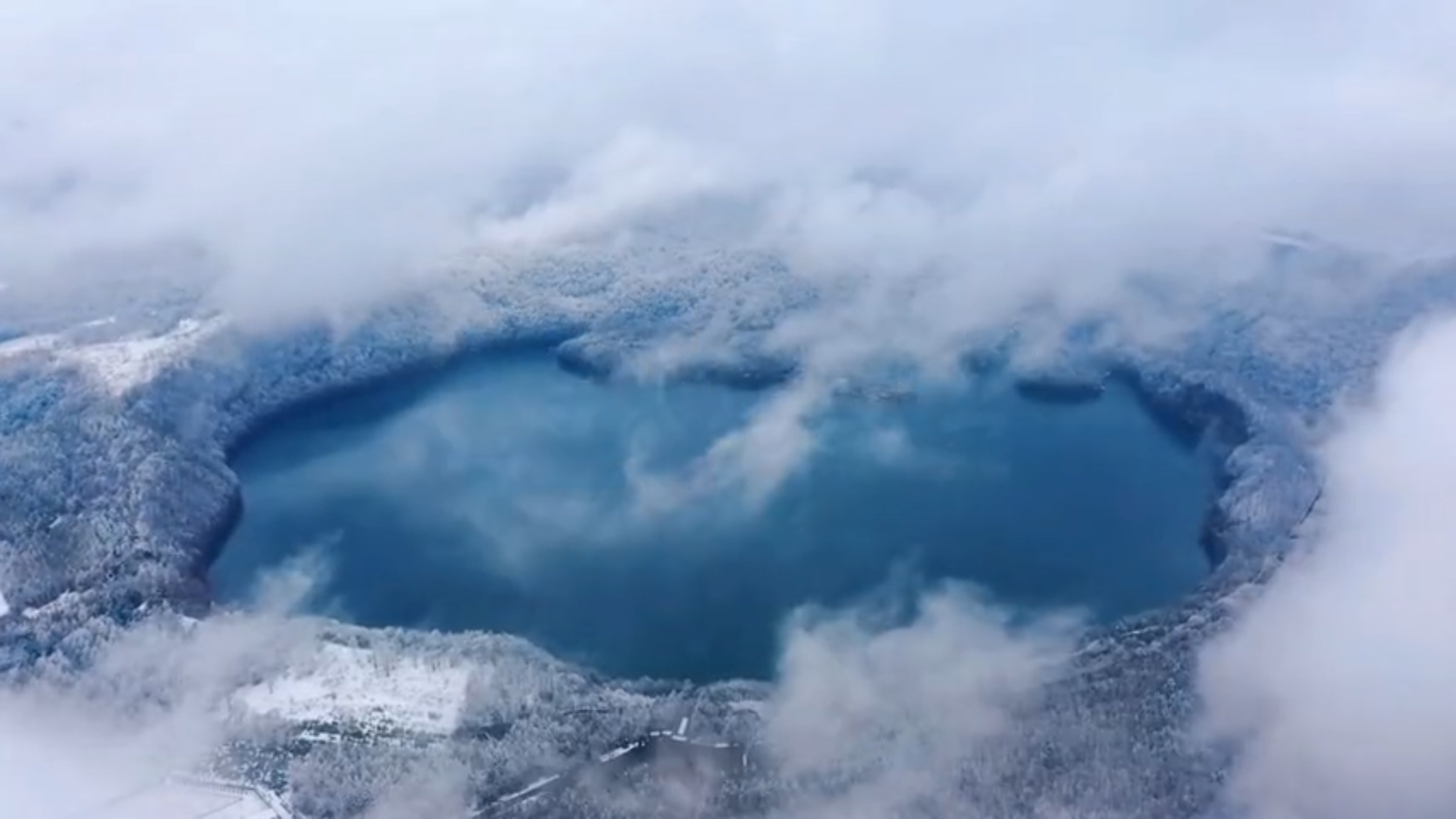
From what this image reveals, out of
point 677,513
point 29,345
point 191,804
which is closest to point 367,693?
point 191,804

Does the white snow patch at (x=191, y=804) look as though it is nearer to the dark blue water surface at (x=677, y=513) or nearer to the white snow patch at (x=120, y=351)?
the dark blue water surface at (x=677, y=513)

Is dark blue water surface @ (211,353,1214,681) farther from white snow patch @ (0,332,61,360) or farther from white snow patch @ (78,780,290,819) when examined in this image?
white snow patch @ (0,332,61,360)

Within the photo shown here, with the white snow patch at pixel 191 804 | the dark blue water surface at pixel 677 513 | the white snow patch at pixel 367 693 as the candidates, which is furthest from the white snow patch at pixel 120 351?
the white snow patch at pixel 191 804

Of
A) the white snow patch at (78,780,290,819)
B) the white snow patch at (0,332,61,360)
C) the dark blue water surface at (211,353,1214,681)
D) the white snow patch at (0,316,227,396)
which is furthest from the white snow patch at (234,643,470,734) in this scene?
the white snow patch at (0,332,61,360)

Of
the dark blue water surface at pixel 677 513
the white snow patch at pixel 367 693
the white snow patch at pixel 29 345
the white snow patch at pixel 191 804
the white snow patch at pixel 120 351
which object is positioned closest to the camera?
the white snow patch at pixel 191 804

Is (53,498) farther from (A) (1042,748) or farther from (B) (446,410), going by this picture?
(A) (1042,748)

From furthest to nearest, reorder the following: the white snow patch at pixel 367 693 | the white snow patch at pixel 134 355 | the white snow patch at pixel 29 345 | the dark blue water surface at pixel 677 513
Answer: the white snow patch at pixel 29 345
the white snow patch at pixel 134 355
the dark blue water surface at pixel 677 513
the white snow patch at pixel 367 693

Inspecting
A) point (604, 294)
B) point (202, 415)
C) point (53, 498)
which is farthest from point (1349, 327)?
point (53, 498)
